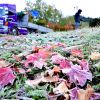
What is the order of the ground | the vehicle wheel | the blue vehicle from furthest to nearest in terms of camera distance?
the blue vehicle < the vehicle wheel < the ground

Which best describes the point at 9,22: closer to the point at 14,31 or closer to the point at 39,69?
the point at 14,31

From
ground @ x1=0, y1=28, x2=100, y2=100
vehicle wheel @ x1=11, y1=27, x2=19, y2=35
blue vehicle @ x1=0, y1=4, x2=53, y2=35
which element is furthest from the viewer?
blue vehicle @ x1=0, y1=4, x2=53, y2=35

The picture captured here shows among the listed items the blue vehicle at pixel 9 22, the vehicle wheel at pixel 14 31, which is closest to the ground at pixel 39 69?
the vehicle wheel at pixel 14 31

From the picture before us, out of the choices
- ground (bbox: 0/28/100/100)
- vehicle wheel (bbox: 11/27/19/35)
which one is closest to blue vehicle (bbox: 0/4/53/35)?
vehicle wheel (bbox: 11/27/19/35)

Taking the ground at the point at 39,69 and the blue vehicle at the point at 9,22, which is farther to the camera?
the blue vehicle at the point at 9,22

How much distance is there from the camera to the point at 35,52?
309 centimetres

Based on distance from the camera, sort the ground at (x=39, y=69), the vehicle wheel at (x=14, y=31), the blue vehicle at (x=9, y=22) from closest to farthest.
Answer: the ground at (x=39, y=69)
the vehicle wheel at (x=14, y=31)
the blue vehicle at (x=9, y=22)

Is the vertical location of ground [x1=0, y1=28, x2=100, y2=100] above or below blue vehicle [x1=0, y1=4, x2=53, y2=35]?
above

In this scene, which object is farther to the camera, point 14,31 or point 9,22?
point 9,22

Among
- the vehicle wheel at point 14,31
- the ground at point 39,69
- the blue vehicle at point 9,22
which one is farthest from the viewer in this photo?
the blue vehicle at point 9,22

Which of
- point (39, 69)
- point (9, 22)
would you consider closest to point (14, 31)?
point (9, 22)

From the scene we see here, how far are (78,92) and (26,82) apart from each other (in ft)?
1.05

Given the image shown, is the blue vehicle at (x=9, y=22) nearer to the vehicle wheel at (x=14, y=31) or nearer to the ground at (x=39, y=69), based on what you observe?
the vehicle wheel at (x=14, y=31)

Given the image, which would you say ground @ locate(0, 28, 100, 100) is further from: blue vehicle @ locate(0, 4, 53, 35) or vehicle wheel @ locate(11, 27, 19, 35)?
blue vehicle @ locate(0, 4, 53, 35)
